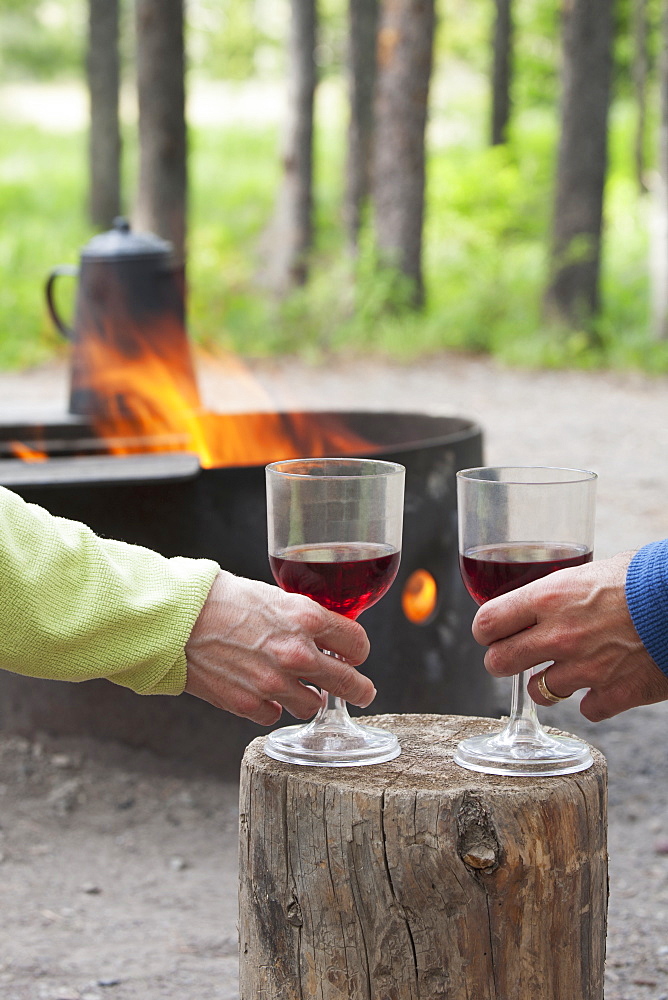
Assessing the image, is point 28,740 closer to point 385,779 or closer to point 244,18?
point 385,779

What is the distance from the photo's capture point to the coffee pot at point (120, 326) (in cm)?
421

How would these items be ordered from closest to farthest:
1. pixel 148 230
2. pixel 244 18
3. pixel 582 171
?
pixel 148 230 < pixel 582 171 < pixel 244 18

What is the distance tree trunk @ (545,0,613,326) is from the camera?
1145 cm

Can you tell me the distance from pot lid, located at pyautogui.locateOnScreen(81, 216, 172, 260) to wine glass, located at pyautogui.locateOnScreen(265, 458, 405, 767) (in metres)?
2.75

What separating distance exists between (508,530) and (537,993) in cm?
66

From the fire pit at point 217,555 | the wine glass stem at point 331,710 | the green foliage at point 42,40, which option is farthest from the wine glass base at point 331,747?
the green foliage at point 42,40

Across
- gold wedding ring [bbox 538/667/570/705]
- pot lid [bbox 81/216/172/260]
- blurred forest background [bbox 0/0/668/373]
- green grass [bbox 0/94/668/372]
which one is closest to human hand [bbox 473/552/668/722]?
gold wedding ring [bbox 538/667/570/705]

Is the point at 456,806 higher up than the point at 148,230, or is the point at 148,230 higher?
the point at 148,230

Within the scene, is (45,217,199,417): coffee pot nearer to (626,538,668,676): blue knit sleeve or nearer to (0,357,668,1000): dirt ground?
(0,357,668,1000): dirt ground

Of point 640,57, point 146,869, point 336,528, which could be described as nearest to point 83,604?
point 336,528

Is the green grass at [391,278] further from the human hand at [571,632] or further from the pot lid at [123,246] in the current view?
the human hand at [571,632]

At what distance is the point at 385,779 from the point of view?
1700mm

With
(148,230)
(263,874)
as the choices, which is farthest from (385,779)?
(148,230)

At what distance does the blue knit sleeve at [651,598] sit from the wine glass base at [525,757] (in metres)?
0.19
